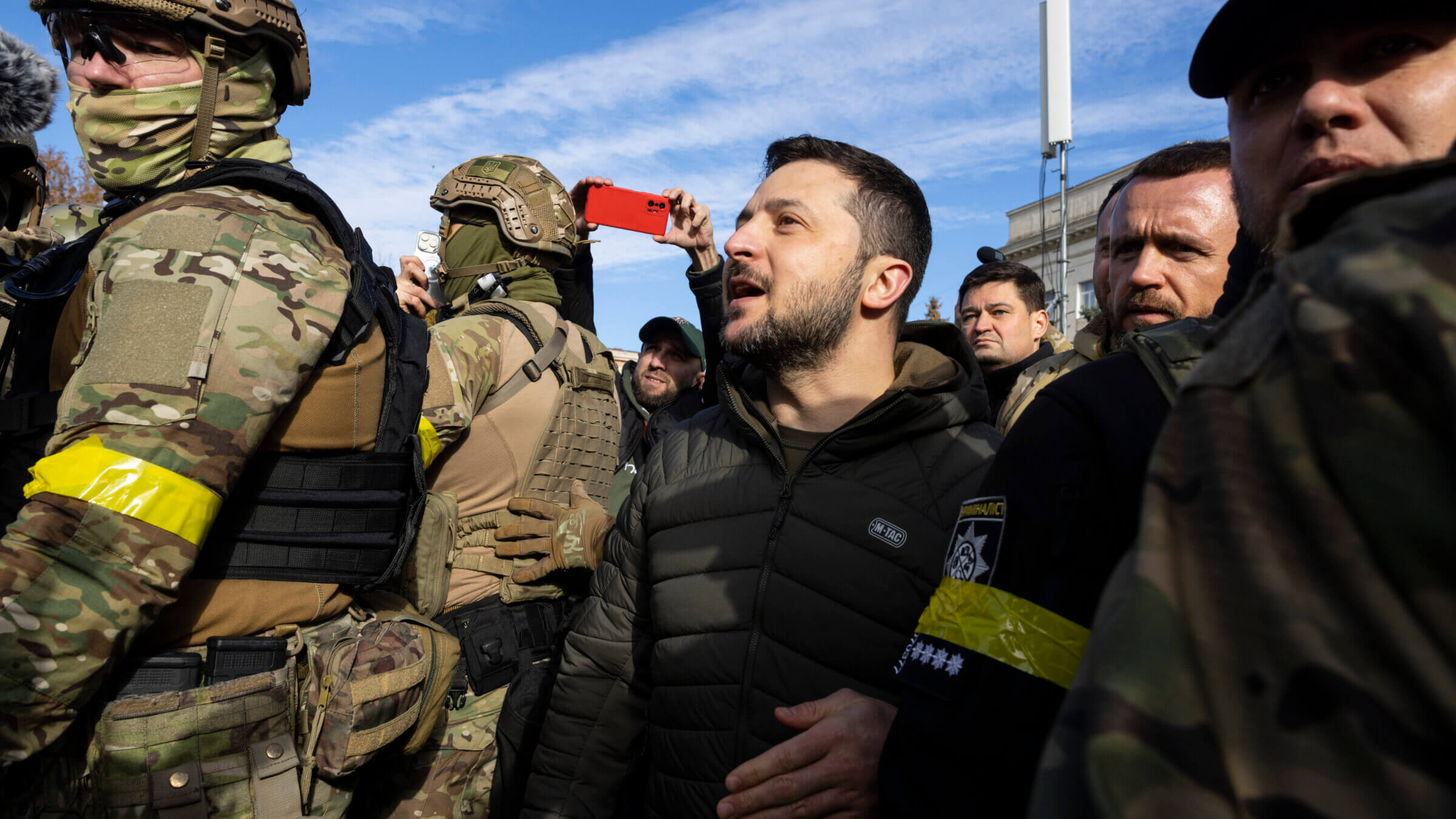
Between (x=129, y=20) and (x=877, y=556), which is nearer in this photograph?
(x=877, y=556)

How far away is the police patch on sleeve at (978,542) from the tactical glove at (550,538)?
7.72ft

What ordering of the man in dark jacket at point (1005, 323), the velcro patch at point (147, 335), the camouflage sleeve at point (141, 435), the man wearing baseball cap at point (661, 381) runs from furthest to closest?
the man wearing baseball cap at point (661, 381)
the man in dark jacket at point (1005, 323)
the velcro patch at point (147, 335)
the camouflage sleeve at point (141, 435)

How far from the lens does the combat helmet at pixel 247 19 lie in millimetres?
2377

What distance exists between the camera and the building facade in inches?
1320

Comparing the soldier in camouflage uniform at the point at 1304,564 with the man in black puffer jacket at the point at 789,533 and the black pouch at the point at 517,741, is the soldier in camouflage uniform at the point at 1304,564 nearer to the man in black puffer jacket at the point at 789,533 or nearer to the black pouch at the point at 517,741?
the man in black puffer jacket at the point at 789,533


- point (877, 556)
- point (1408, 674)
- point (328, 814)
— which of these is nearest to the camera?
point (1408, 674)

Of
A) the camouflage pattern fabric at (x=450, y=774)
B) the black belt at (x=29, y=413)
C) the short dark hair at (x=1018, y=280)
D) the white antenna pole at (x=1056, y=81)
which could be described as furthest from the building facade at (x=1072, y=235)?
the black belt at (x=29, y=413)

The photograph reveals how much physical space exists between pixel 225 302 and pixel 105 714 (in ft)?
3.55

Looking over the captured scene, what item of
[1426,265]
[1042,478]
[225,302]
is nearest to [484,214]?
[225,302]

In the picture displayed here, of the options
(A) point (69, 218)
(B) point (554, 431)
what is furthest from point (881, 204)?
(A) point (69, 218)

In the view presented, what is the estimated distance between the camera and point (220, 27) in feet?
8.13

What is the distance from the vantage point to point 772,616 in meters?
2.03

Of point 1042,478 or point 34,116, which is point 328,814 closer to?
point 1042,478

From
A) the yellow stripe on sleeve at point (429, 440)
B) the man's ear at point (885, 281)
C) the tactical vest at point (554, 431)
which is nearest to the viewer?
the man's ear at point (885, 281)
